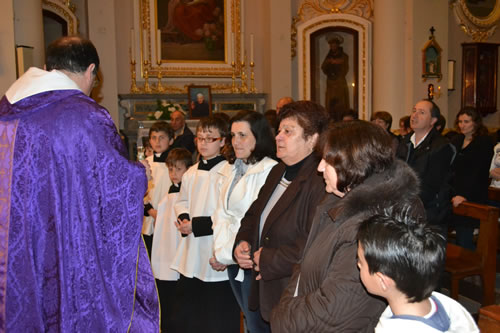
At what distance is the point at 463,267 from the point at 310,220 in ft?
7.46

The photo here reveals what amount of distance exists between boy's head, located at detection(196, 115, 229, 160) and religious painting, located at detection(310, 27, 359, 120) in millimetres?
8220

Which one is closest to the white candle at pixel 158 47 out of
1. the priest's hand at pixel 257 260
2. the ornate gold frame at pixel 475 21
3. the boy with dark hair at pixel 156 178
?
the boy with dark hair at pixel 156 178

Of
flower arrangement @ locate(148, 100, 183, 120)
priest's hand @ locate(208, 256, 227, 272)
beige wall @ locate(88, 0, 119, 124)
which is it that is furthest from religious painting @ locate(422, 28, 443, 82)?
priest's hand @ locate(208, 256, 227, 272)

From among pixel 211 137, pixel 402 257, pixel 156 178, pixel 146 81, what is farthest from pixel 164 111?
pixel 402 257

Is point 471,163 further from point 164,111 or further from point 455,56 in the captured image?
point 455,56

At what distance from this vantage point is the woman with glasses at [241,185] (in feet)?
10.6

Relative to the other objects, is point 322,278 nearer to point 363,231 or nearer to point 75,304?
point 363,231

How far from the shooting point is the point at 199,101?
1062 centimetres

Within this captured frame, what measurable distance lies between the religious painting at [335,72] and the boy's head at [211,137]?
822 cm

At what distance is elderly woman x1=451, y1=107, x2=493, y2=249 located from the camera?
527cm

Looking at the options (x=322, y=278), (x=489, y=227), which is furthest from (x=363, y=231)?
(x=489, y=227)

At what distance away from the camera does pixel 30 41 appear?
7.71m

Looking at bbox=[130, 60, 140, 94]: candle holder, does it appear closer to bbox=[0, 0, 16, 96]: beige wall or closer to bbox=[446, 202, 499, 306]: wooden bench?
bbox=[0, 0, 16, 96]: beige wall

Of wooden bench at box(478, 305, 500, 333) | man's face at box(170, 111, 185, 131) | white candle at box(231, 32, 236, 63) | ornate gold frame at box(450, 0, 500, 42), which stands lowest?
wooden bench at box(478, 305, 500, 333)
